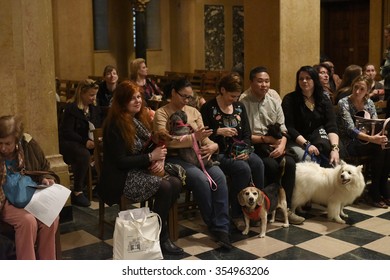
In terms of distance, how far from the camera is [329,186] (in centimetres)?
498

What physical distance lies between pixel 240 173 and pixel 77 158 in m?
1.72

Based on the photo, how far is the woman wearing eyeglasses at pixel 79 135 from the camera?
5.58m

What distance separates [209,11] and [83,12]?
13.3 feet

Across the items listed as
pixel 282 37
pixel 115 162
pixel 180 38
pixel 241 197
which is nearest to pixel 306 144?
pixel 241 197

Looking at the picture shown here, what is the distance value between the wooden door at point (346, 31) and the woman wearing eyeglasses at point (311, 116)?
32.1ft

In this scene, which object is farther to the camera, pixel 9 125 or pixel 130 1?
pixel 130 1

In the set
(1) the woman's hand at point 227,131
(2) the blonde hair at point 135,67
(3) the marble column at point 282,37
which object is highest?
(3) the marble column at point 282,37

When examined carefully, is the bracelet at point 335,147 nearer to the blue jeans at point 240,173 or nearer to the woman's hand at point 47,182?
the blue jeans at point 240,173

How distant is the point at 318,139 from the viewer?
17.6 ft

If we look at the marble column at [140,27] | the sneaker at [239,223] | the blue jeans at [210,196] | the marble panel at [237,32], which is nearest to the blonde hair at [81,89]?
the blue jeans at [210,196]

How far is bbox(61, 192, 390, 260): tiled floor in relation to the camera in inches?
168

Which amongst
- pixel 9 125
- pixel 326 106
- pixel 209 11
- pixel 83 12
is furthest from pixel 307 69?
pixel 209 11

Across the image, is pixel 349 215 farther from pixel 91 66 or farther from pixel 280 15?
pixel 91 66

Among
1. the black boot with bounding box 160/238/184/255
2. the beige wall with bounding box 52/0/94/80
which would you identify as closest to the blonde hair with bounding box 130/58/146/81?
the black boot with bounding box 160/238/184/255
